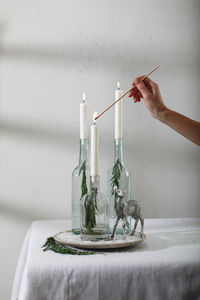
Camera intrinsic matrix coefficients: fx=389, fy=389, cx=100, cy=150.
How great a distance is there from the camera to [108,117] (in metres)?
1.85

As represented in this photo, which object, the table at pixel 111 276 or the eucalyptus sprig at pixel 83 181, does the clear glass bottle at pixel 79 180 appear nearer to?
the eucalyptus sprig at pixel 83 181

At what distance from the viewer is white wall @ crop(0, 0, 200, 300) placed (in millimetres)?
1803

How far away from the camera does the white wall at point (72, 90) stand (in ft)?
5.91

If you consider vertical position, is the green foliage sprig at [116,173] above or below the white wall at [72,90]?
below

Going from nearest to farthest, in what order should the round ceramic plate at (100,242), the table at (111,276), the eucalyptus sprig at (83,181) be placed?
1. the table at (111,276)
2. the round ceramic plate at (100,242)
3. the eucalyptus sprig at (83,181)

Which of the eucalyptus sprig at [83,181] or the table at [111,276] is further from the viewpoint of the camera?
the eucalyptus sprig at [83,181]

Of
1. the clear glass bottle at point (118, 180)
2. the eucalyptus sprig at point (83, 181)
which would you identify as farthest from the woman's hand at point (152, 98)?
the eucalyptus sprig at point (83, 181)

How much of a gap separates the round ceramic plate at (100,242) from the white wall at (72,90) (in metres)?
0.70

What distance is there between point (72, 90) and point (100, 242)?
0.94 metres

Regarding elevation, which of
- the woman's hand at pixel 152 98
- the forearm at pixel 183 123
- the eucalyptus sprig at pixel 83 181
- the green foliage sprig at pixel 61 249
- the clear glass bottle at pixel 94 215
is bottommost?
the green foliage sprig at pixel 61 249

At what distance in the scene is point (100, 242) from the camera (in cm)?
106

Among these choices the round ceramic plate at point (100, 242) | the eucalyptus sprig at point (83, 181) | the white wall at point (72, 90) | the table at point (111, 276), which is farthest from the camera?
the white wall at point (72, 90)

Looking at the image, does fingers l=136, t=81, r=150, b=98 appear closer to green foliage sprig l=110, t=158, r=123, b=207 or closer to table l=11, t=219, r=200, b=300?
green foliage sprig l=110, t=158, r=123, b=207

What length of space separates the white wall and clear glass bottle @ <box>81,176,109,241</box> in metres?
0.73
